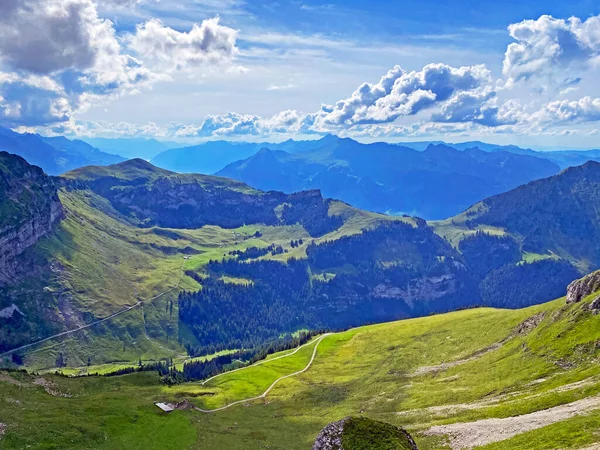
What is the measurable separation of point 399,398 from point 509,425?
52.6m

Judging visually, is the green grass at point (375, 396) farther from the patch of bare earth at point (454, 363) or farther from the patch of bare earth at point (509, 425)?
the patch of bare earth at point (509, 425)

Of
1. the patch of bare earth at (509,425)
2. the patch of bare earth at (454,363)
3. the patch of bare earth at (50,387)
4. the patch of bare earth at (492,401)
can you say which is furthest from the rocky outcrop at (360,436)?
the patch of bare earth at (454,363)

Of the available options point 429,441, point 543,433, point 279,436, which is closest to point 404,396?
point 279,436

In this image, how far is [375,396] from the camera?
5487 inches

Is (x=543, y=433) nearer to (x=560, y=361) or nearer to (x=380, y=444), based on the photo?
(x=380, y=444)

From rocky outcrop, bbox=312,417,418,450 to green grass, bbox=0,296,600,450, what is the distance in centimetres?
2408

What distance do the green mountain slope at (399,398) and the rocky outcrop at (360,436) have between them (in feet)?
78.9

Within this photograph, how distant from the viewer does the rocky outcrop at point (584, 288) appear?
13850cm

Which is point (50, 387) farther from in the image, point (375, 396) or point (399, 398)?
point (399, 398)

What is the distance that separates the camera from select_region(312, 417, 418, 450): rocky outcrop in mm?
51656

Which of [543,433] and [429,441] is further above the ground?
[543,433]

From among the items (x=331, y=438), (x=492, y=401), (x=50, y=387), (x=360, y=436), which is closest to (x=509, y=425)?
(x=492, y=401)

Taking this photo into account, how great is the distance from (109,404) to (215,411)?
31570 millimetres

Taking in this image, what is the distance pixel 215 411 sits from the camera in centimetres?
13988
